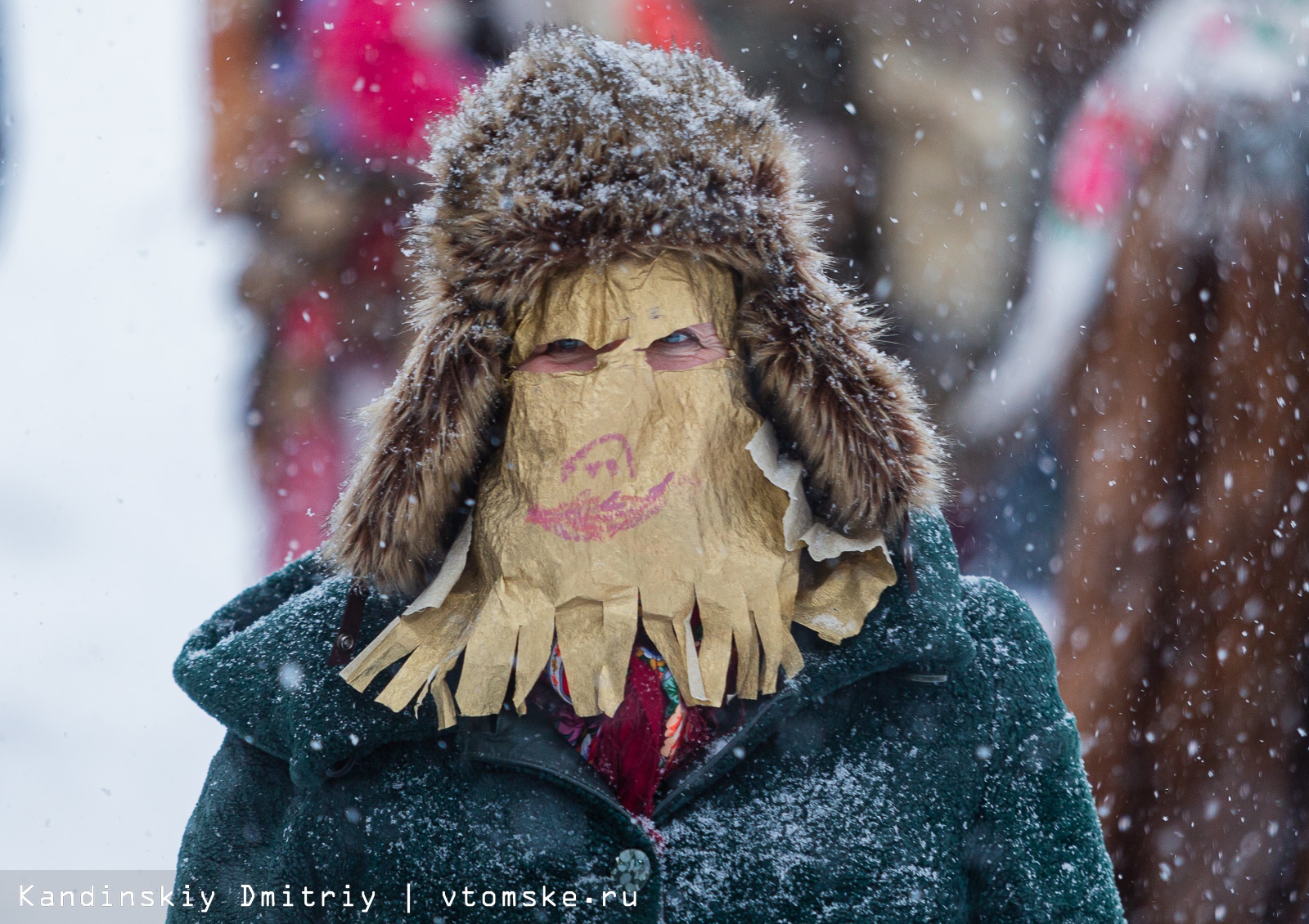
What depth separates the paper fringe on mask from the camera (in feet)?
3.30

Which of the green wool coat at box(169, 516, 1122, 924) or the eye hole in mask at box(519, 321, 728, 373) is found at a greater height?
the eye hole in mask at box(519, 321, 728, 373)


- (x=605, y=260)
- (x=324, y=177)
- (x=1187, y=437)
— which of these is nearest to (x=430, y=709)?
(x=605, y=260)

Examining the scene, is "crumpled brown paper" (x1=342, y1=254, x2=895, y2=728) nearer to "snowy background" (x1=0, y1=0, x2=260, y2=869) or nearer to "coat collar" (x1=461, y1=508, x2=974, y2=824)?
"coat collar" (x1=461, y1=508, x2=974, y2=824)

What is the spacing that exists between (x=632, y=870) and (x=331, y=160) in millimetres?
1797

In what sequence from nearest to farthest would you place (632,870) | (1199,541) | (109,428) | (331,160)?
(632,870)
(1199,541)
(331,160)
(109,428)

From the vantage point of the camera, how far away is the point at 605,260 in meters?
1.00

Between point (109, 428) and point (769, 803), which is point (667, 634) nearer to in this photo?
point (769, 803)

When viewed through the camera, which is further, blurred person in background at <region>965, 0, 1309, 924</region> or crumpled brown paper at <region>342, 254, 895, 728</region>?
blurred person in background at <region>965, 0, 1309, 924</region>

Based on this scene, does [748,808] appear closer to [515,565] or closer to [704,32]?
[515,565]

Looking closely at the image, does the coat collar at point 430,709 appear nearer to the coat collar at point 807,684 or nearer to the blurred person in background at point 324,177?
the coat collar at point 807,684

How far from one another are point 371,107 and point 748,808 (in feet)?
5.79

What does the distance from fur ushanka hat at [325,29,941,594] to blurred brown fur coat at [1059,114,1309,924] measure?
130 centimetres

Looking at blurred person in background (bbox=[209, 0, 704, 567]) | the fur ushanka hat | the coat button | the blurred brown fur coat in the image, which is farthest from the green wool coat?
blurred person in background (bbox=[209, 0, 704, 567])

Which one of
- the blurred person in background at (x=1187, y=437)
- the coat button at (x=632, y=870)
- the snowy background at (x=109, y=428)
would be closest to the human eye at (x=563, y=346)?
the coat button at (x=632, y=870)
